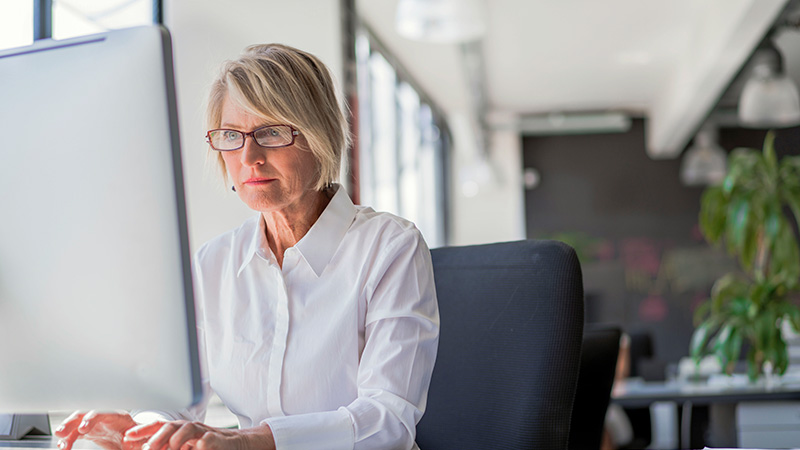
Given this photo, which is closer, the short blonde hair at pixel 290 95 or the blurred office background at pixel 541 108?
the short blonde hair at pixel 290 95

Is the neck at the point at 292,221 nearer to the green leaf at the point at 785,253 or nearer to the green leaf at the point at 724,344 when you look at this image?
the green leaf at the point at 724,344

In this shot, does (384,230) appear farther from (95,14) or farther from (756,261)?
(756,261)

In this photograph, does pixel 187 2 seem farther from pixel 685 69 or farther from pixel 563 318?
pixel 685 69

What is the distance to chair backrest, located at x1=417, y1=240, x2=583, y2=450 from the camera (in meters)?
1.28

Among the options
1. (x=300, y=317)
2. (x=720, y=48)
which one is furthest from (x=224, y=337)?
(x=720, y=48)

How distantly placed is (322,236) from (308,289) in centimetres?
9

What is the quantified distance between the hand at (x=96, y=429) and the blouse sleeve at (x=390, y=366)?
0.18 m

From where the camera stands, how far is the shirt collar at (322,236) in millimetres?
1206

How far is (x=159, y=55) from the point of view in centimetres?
69

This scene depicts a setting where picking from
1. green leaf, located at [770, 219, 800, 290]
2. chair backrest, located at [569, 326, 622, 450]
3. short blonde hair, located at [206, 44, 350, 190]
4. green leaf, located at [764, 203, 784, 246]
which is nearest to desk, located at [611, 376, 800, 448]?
green leaf, located at [770, 219, 800, 290]

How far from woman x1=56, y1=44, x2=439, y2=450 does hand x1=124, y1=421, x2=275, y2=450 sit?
12cm

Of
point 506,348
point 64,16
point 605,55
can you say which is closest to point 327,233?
point 506,348

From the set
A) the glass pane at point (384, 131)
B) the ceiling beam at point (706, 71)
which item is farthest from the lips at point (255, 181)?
the glass pane at point (384, 131)

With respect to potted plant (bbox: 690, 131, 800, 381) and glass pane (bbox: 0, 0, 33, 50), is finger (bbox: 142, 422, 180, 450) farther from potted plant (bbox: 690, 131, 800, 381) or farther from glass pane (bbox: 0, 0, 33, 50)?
potted plant (bbox: 690, 131, 800, 381)
